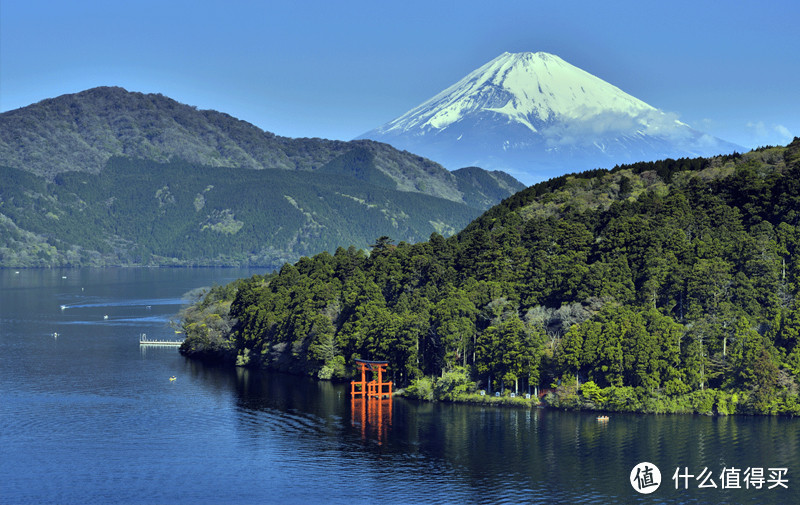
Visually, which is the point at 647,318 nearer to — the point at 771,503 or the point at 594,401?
the point at 594,401

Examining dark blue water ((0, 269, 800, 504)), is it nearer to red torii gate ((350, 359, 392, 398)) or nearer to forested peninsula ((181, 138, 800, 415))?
red torii gate ((350, 359, 392, 398))

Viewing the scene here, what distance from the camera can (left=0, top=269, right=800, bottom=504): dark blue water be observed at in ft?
298

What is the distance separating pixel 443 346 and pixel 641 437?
33341 millimetres

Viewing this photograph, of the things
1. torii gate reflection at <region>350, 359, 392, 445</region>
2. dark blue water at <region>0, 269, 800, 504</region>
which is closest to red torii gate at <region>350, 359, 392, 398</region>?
torii gate reflection at <region>350, 359, 392, 445</region>

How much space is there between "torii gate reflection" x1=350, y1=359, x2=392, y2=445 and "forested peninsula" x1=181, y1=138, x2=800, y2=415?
3.09m

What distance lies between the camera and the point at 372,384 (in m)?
135

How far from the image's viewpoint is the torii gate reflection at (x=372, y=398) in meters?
122

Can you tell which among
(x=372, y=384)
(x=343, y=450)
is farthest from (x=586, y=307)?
(x=343, y=450)

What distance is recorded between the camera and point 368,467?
9912 cm

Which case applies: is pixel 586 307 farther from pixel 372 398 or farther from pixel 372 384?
pixel 372 398

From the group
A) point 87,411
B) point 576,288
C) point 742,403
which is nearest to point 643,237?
point 576,288

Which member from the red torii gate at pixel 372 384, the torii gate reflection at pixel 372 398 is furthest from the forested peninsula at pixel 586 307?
the torii gate reflection at pixel 372 398

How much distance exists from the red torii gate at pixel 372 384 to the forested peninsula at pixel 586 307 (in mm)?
2851

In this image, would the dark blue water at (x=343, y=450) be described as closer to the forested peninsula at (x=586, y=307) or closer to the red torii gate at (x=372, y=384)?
the red torii gate at (x=372, y=384)
